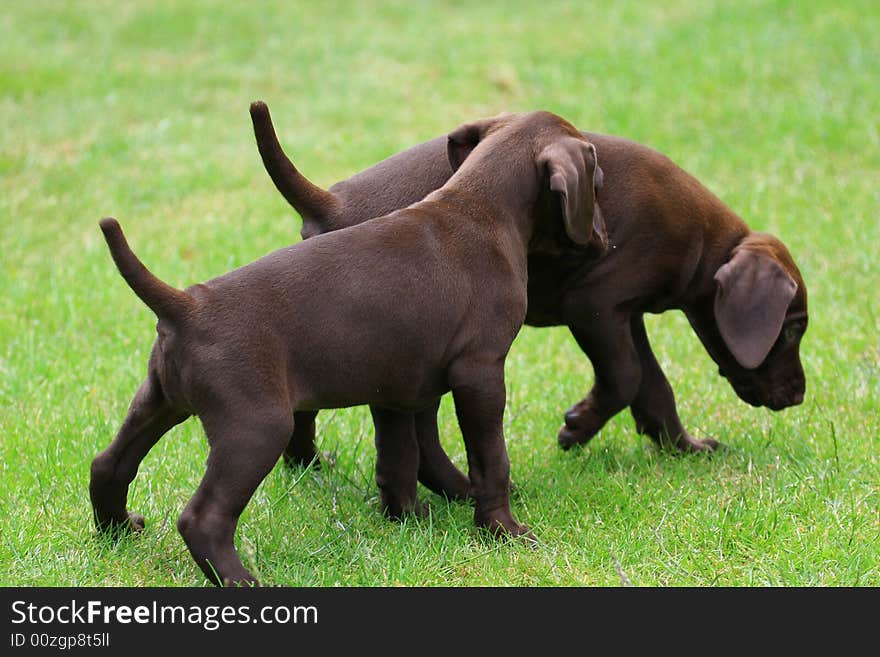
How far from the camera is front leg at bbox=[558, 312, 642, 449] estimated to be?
5473mm

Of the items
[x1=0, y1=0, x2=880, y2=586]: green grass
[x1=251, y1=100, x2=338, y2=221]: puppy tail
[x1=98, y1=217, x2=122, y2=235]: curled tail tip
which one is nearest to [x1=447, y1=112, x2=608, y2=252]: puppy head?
[x1=251, y1=100, x2=338, y2=221]: puppy tail

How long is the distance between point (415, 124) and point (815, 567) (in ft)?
23.5

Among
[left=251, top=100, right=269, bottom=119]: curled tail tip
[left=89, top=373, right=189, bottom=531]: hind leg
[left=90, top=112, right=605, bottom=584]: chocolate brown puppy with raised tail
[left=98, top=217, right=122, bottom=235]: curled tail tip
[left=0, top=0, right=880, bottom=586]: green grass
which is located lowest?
[left=0, top=0, right=880, bottom=586]: green grass

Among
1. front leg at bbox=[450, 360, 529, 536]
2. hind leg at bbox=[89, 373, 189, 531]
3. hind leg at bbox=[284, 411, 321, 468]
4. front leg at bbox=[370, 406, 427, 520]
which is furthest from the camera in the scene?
hind leg at bbox=[284, 411, 321, 468]

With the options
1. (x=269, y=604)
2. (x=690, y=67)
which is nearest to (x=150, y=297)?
(x=269, y=604)

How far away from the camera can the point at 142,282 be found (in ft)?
13.6

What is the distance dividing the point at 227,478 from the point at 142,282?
2.23 ft

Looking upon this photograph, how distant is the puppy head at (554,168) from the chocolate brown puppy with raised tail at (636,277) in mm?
166

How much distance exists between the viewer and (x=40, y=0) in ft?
48.8

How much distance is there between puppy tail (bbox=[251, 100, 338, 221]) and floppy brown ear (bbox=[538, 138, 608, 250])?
88 cm

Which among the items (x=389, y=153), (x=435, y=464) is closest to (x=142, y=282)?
(x=435, y=464)

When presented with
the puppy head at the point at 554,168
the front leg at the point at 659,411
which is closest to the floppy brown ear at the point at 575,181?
the puppy head at the point at 554,168

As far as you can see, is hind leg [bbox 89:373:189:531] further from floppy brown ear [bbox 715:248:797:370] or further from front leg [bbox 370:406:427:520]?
floppy brown ear [bbox 715:248:797:370]

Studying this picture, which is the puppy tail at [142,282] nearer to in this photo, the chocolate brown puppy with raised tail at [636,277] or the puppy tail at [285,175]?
the puppy tail at [285,175]
